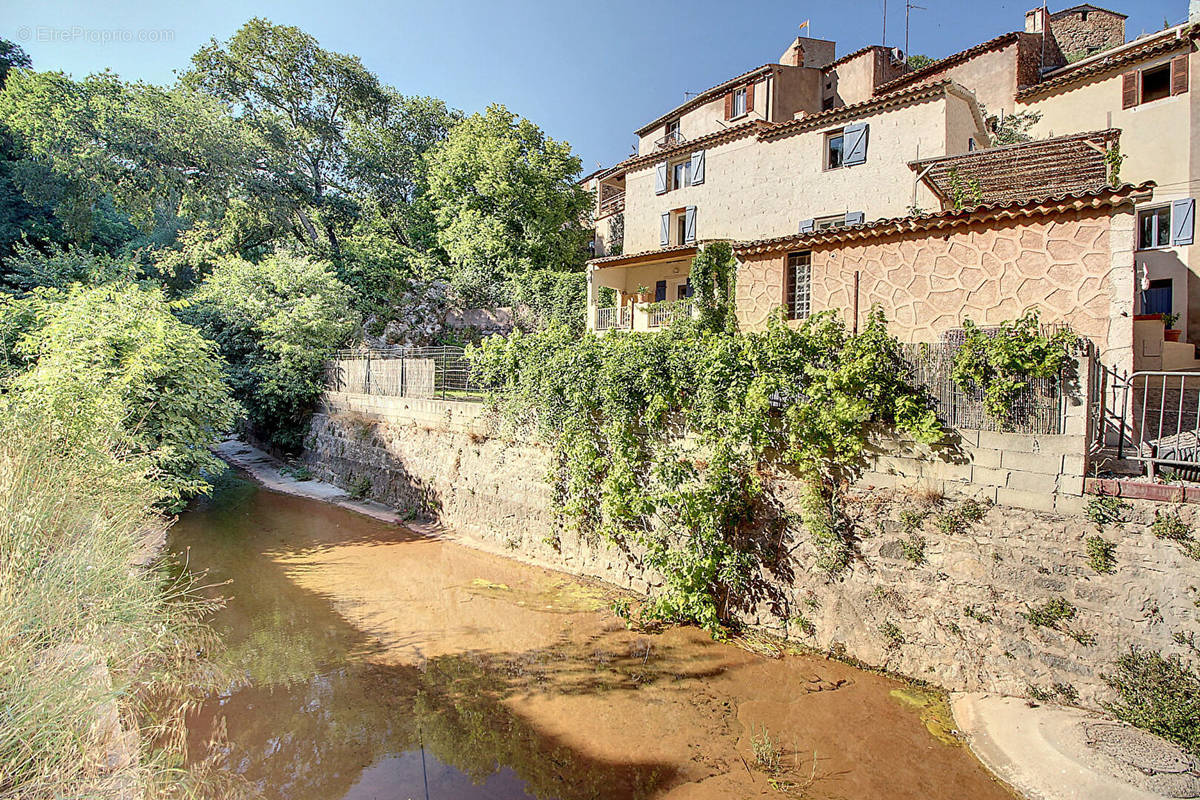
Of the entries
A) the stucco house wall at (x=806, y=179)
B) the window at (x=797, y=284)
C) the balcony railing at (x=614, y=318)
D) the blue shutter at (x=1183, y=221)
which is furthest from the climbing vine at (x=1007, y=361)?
the balcony railing at (x=614, y=318)

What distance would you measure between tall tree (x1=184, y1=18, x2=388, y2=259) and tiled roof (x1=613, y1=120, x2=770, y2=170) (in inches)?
636

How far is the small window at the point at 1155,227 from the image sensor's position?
15039mm

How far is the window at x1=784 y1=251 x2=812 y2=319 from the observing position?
12.0 metres

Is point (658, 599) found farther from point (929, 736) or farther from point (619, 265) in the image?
point (619, 265)

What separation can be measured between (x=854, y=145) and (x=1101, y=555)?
1532cm

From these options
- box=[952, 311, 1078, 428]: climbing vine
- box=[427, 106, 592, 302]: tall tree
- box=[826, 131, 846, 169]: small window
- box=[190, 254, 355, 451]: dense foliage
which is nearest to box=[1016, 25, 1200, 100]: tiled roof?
box=[826, 131, 846, 169]: small window

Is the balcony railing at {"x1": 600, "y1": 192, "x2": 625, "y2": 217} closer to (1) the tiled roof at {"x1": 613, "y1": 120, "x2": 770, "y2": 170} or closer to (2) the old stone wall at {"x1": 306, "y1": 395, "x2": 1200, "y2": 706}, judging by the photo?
(1) the tiled roof at {"x1": 613, "y1": 120, "x2": 770, "y2": 170}

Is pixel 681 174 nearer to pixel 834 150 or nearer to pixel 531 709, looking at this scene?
pixel 834 150

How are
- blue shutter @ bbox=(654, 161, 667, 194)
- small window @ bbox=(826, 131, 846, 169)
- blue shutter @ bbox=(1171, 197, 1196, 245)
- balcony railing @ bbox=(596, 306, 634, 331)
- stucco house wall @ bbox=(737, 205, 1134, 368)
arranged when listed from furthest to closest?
blue shutter @ bbox=(654, 161, 667, 194) < balcony railing @ bbox=(596, 306, 634, 331) < small window @ bbox=(826, 131, 846, 169) < blue shutter @ bbox=(1171, 197, 1196, 245) < stucco house wall @ bbox=(737, 205, 1134, 368)

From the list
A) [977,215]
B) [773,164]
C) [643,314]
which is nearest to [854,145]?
[773,164]

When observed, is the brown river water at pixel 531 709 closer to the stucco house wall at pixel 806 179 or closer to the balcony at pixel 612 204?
the stucco house wall at pixel 806 179

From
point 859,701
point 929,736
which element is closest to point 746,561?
point 859,701

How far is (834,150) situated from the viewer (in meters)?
18.7

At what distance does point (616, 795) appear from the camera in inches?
229
